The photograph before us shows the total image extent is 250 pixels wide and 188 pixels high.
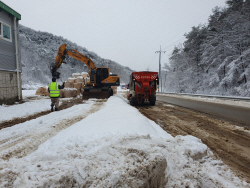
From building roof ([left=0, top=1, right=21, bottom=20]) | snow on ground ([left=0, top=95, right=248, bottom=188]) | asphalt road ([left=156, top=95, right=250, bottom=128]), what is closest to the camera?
snow on ground ([left=0, top=95, right=248, bottom=188])

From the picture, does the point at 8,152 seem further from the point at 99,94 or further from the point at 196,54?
the point at 196,54

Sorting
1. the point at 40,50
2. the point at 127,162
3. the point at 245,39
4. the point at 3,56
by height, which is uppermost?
the point at 40,50

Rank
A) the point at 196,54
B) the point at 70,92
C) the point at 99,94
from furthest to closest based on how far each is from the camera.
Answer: the point at 196,54 < the point at 70,92 < the point at 99,94

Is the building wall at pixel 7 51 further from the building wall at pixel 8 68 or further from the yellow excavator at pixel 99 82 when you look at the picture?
the yellow excavator at pixel 99 82

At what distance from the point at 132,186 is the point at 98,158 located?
2.09 ft

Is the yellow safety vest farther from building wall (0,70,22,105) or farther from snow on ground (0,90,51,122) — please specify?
building wall (0,70,22,105)

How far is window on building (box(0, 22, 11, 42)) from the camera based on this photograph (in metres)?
10.0

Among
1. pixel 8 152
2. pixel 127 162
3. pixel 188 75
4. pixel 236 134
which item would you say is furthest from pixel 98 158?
pixel 188 75

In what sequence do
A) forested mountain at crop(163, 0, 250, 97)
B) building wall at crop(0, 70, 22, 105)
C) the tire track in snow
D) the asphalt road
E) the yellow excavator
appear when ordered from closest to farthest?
the tire track in snow < the asphalt road < building wall at crop(0, 70, 22, 105) < the yellow excavator < forested mountain at crop(163, 0, 250, 97)

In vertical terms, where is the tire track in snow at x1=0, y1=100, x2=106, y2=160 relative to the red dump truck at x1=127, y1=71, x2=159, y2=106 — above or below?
below

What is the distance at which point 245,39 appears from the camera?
17828 millimetres

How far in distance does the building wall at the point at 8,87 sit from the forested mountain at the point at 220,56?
22.8 metres

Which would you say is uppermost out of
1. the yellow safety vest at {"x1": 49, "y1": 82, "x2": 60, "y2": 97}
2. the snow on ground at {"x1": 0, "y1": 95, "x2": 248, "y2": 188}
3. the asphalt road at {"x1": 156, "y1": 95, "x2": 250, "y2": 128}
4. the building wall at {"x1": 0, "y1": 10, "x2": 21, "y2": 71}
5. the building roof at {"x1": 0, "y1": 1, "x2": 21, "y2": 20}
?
the building roof at {"x1": 0, "y1": 1, "x2": 21, "y2": 20}

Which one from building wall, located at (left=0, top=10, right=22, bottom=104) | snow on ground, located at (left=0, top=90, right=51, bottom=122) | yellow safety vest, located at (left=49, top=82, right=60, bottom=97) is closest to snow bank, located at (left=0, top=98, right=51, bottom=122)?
snow on ground, located at (left=0, top=90, right=51, bottom=122)
